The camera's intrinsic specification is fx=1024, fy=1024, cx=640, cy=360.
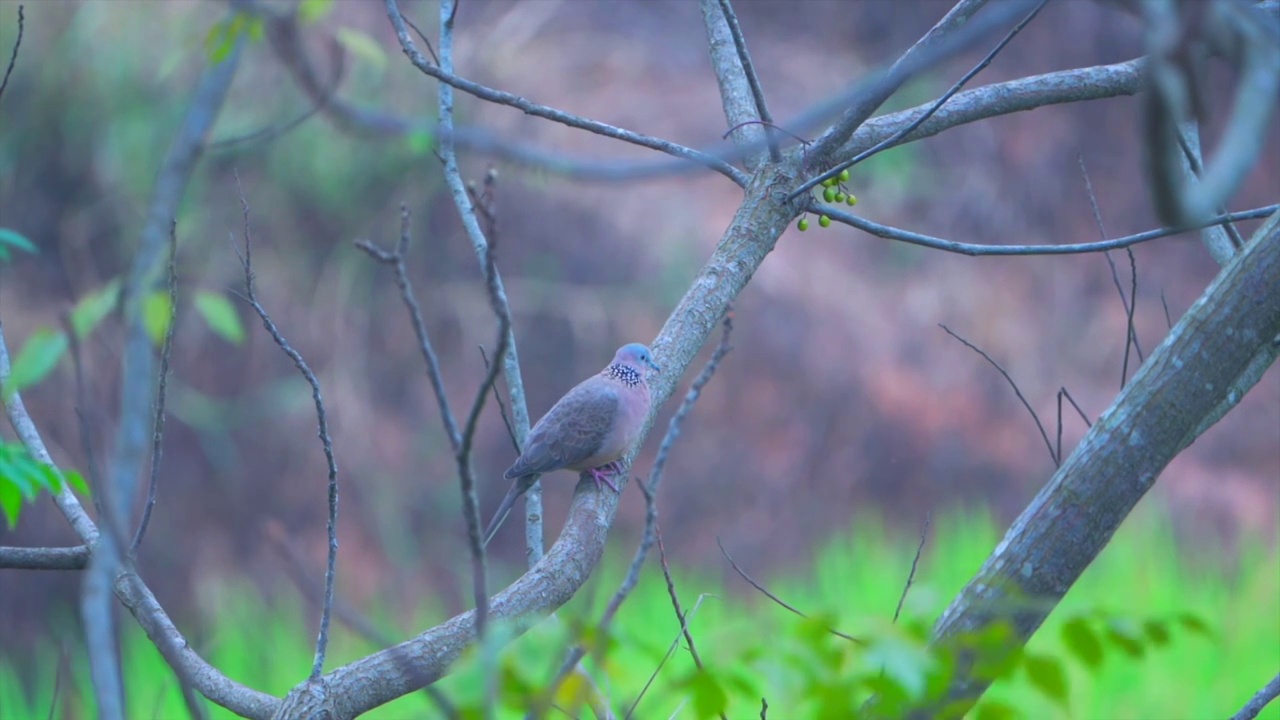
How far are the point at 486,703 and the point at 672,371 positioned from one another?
1.68m

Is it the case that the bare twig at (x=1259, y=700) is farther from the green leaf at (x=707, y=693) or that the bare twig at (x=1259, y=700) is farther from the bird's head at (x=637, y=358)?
the bird's head at (x=637, y=358)

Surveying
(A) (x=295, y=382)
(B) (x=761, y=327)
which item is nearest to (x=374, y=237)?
(A) (x=295, y=382)

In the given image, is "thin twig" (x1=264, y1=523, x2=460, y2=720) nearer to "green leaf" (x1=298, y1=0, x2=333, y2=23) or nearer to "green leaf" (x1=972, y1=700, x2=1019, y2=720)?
"green leaf" (x1=972, y1=700, x2=1019, y2=720)

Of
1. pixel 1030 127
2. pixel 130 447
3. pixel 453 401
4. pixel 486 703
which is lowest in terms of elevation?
pixel 486 703

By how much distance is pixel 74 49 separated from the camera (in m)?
6.86

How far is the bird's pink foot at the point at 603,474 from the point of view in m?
2.63

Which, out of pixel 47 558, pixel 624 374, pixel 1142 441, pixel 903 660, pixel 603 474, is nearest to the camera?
pixel 903 660

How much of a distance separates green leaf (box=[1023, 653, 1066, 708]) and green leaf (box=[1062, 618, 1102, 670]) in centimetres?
6

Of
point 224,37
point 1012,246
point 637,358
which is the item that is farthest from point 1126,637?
point 637,358

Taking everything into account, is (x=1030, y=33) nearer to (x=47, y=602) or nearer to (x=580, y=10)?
(x=580, y=10)

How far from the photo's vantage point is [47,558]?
214cm

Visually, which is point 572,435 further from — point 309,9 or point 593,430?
point 309,9

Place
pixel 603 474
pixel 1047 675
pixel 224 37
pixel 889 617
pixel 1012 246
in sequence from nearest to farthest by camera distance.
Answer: pixel 1047 675
pixel 224 37
pixel 1012 246
pixel 603 474
pixel 889 617

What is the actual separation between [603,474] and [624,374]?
0.47m
